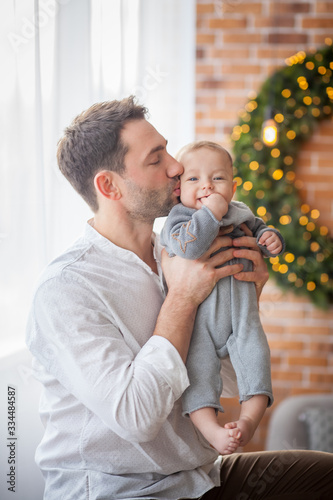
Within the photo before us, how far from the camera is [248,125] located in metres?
3.18

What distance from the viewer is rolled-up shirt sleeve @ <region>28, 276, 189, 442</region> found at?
129 centimetres

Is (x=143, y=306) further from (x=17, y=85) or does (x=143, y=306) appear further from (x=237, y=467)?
(x=17, y=85)

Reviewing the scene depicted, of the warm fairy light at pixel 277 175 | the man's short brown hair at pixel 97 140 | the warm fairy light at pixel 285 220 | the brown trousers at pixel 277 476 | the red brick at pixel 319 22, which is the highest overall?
the red brick at pixel 319 22

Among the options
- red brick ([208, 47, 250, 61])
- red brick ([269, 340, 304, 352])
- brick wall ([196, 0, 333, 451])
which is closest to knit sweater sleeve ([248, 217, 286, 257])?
brick wall ([196, 0, 333, 451])

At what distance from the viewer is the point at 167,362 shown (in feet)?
4.42

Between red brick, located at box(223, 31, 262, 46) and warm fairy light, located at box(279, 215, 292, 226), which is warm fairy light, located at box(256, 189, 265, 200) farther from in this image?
red brick, located at box(223, 31, 262, 46)

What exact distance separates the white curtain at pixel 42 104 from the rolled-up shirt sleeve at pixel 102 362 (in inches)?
12.8

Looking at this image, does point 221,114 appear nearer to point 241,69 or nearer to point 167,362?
point 241,69

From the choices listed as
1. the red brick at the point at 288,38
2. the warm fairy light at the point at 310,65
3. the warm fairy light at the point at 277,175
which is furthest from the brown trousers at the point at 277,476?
the red brick at the point at 288,38

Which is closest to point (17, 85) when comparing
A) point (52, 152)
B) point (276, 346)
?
point (52, 152)

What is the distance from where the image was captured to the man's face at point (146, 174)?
5.11ft

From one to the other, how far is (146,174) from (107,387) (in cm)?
59

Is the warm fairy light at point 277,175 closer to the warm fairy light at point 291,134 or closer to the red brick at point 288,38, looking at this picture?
the warm fairy light at point 291,134

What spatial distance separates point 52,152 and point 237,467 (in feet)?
3.72
